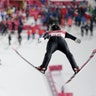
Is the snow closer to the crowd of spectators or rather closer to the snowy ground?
the snowy ground

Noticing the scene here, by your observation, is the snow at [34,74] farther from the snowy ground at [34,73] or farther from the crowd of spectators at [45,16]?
the crowd of spectators at [45,16]

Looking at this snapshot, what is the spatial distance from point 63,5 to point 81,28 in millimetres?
3549

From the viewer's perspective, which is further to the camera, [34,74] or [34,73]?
[34,73]

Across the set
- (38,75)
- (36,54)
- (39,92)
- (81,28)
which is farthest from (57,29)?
(81,28)

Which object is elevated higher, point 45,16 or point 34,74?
point 45,16

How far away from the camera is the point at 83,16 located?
2648 cm

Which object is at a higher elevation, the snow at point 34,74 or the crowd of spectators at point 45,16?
the crowd of spectators at point 45,16

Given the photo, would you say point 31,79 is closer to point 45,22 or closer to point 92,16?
point 45,22

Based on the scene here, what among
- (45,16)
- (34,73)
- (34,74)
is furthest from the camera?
(45,16)

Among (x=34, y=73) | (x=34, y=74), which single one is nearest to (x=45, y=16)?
(x=34, y=73)

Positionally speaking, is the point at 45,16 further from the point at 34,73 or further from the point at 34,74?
the point at 34,74

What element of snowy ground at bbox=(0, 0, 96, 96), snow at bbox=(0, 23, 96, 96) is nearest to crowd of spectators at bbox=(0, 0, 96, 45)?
snowy ground at bbox=(0, 0, 96, 96)

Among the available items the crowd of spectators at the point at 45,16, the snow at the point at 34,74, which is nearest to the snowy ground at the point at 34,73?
the snow at the point at 34,74

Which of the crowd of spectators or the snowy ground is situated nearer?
the snowy ground
